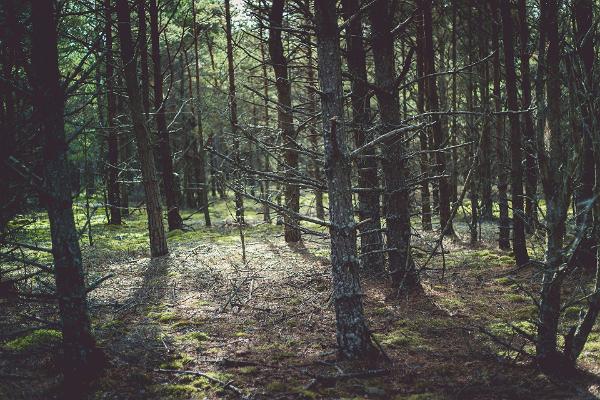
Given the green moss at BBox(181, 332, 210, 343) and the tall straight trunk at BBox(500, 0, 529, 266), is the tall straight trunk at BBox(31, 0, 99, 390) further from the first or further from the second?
the tall straight trunk at BBox(500, 0, 529, 266)

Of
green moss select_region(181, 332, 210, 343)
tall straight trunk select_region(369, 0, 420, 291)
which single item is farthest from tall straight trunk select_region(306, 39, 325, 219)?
green moss select_region(181, 332, 210, 343)

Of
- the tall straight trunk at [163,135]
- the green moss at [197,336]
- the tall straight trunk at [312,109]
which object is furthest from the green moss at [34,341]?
the tall straight trunk at [163,135]

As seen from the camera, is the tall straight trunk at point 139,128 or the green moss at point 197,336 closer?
the green moss at point 197,336

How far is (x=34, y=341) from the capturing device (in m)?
5.91

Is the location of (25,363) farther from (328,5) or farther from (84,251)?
(84,251)

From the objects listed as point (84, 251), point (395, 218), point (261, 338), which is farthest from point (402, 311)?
point (84, 251)

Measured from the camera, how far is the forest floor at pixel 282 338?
4.82 m

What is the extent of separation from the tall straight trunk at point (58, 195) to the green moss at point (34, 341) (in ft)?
3.29

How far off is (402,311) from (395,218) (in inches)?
66.7

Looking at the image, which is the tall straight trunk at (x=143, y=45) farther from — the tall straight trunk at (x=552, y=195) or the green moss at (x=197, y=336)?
the tall straight trunk at (x=552, y=195)

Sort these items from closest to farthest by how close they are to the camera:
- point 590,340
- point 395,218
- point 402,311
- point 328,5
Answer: point 328,5, point 590,340, point 402,311, point 395,218

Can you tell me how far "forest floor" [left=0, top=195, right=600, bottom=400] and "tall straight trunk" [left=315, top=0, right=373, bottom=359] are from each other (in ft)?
2.28

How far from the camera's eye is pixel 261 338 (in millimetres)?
6582

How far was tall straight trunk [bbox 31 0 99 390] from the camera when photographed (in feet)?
15.6
